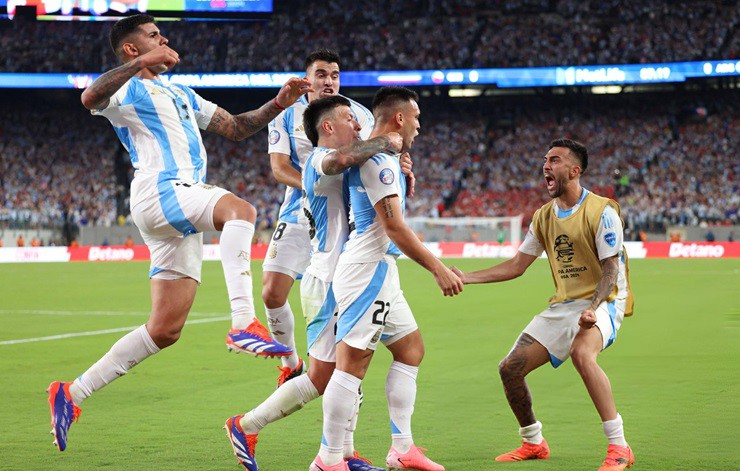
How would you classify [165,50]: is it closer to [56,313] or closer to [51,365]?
[51,365]

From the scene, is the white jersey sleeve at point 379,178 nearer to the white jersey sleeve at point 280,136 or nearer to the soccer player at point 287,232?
the soccer player at point 287,232

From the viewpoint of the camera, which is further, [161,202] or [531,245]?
[531,245]

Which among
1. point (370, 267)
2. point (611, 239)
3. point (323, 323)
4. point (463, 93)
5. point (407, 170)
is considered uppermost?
point (463, 93)

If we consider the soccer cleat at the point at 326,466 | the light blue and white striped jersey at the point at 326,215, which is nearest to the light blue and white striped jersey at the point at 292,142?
the light blue and white striped jersey at the point at 326,215

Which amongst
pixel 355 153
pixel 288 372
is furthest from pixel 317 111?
pixel 288 372

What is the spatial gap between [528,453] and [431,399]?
7.20 ft

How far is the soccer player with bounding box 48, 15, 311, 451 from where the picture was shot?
18.8ft

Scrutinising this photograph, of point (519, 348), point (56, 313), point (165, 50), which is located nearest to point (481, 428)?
point (519, 348)

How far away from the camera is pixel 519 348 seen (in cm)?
602

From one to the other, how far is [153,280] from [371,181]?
2074mm

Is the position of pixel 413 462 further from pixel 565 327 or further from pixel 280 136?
pixel 280 136

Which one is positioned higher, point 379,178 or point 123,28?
point 123,28

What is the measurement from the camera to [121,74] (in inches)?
221

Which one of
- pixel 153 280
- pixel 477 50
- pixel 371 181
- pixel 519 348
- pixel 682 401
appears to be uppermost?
pixel 477 50
